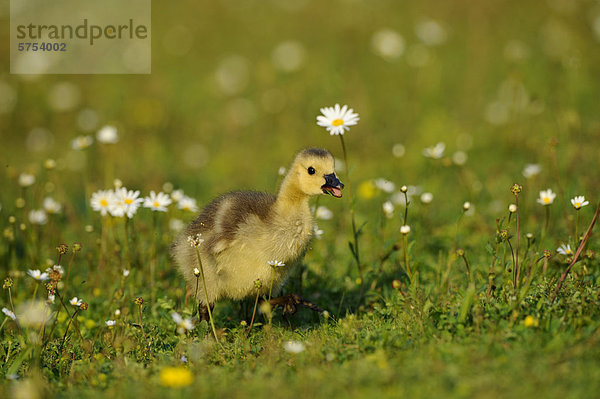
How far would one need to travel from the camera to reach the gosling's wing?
4534 mm

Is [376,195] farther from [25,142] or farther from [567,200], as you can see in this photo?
[25,142]

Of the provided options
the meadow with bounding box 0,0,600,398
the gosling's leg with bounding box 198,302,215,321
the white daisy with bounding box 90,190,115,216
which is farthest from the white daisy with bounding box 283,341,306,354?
the white daisy with bounding box 90,190,115,216

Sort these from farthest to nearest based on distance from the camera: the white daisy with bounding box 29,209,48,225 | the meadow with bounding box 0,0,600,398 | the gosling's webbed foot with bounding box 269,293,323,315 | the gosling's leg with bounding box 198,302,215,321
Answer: the white daisy with bounding box 29,209,48,225 < the gosling's leg with bounding box 198,302,215,321 < the gosling's webbed foot with bounding box 269,293,323,315 < the meadow with bounding box 0,0,600,398

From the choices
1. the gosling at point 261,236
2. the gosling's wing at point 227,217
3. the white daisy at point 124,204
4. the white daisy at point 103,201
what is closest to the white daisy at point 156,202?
the white daisy at point 124,204

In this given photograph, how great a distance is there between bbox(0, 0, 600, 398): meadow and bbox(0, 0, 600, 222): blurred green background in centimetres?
5

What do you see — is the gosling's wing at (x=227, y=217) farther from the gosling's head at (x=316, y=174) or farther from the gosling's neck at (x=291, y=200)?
the gosling's head at (x=316, y=174)

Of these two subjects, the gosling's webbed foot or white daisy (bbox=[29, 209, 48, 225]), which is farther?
white daisy (bbox=[29, 209, 48, 225])

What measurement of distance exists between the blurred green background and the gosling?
2781 mm

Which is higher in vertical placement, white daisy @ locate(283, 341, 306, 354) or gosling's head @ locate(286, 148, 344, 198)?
gosling's head @ locate(286, 148, 344, 198)

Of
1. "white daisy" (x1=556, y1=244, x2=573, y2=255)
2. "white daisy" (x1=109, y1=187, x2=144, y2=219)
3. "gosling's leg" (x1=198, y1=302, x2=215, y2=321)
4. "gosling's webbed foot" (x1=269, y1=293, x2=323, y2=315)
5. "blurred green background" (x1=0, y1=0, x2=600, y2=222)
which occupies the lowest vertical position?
"gosling's leg" (x1=198, y1=302, x2=215, y2=321)

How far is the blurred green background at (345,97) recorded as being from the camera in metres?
8.00

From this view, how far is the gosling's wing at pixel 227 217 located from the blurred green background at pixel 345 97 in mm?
2936

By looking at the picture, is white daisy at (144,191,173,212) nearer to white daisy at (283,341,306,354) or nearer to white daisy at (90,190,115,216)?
white daisy at (90,190,115,216)

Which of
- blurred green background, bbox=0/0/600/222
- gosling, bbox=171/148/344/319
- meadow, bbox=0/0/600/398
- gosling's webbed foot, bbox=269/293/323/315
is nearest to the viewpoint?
meadow, bbox=0/0/600/398
